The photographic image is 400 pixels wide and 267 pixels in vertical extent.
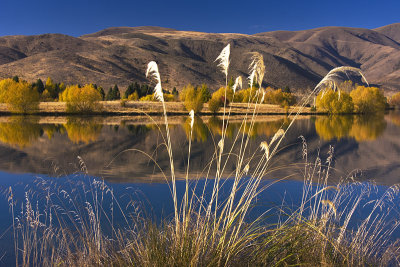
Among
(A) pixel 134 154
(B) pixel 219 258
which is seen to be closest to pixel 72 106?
(A) pixel 134 154

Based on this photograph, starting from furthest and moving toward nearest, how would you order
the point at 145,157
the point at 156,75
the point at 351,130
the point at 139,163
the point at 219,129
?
1. the point at 351,130
2. the point at 219,129
3. the point at 145,157
4. the point at 139,163
5. the point at 156,75

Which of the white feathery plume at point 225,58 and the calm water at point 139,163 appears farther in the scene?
the calm water at point 139,163

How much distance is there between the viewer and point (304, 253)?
3.53m

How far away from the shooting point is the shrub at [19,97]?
39.3m

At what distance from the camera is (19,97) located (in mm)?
39656

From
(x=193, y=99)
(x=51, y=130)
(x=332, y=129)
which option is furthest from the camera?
(x=193, y=99)

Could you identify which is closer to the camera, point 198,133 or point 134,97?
point 198,133

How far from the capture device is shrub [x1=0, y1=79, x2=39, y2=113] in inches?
1547

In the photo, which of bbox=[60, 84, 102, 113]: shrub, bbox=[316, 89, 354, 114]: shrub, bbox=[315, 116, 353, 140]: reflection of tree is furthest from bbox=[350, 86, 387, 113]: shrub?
bbox=[60, 84, 102, 113]: shrub

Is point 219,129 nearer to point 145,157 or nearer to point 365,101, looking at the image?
point 145,157

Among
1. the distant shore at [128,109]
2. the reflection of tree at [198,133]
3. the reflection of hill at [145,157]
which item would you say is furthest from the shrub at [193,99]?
the reflection of hill at [145,157]

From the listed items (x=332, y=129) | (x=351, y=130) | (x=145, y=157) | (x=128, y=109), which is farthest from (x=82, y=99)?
(x=145, y=157)

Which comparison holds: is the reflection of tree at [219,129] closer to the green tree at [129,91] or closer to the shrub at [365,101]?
the shrub at [365,101]

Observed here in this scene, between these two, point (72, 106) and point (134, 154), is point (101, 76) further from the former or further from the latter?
point (134, 154)
